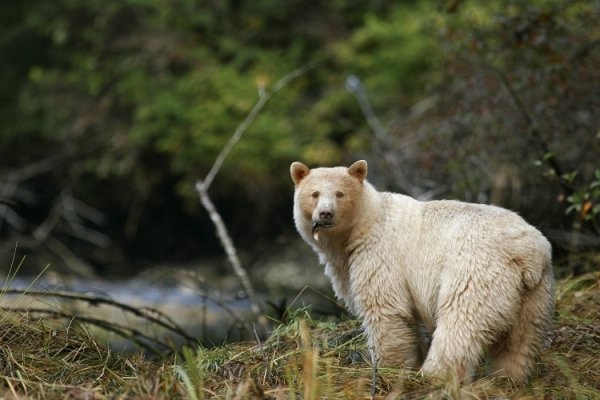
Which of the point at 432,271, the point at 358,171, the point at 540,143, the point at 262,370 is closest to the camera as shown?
the point at 262,370

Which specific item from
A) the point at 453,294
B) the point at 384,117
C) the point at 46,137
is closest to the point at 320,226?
the point at 453,294

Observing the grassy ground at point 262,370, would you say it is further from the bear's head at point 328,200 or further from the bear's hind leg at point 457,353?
the bear's head at point 328,200

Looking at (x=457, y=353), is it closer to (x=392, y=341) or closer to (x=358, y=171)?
(x=392, y=341)

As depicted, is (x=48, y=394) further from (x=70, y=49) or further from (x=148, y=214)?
(x=70, y=49)

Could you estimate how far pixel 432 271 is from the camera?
4.93 metres

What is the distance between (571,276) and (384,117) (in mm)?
9164

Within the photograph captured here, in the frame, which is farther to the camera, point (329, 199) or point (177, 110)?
point (177, 110)

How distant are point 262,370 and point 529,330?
1607mm

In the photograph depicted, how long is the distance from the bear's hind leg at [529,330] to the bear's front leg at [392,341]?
21.9 inches

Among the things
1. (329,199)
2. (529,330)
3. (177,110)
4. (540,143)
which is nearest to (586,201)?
(540,143)

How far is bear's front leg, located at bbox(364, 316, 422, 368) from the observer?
4977 millimetres

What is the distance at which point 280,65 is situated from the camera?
1756 centimetres

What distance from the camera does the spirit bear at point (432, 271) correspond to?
4.62 metres

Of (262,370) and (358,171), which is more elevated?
(358,171)
